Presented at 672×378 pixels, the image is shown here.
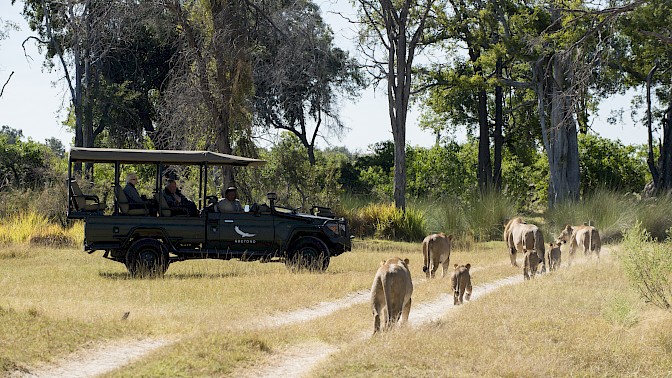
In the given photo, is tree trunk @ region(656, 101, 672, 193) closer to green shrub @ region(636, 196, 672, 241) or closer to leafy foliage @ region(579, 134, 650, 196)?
leafy foliage @ region(579, 134, 650, 196)

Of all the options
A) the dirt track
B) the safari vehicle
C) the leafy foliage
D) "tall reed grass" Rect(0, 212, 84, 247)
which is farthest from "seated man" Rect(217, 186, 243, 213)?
the leafy foliage

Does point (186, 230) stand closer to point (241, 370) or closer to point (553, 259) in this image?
point (553, 259)

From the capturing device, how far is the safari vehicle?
16.7 meters

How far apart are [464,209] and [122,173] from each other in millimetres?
15387

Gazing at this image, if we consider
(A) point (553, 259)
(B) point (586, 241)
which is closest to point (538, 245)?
(A) point (553, 259)

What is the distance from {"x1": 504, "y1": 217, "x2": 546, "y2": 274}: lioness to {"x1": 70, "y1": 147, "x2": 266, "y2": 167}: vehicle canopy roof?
5239mm

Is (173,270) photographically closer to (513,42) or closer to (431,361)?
(431,361)

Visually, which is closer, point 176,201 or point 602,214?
point 176,201

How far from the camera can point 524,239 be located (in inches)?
672

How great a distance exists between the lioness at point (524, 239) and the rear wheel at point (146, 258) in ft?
20.5

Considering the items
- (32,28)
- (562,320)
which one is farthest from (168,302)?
(32,28)

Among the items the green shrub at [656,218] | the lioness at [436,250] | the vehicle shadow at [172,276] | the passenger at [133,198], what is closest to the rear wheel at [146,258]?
the vehicle shadow at [172,276]

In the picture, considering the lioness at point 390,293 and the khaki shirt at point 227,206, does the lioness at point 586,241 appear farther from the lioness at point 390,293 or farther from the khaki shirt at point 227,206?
the lioness at point 390,293

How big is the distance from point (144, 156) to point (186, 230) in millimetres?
1479
